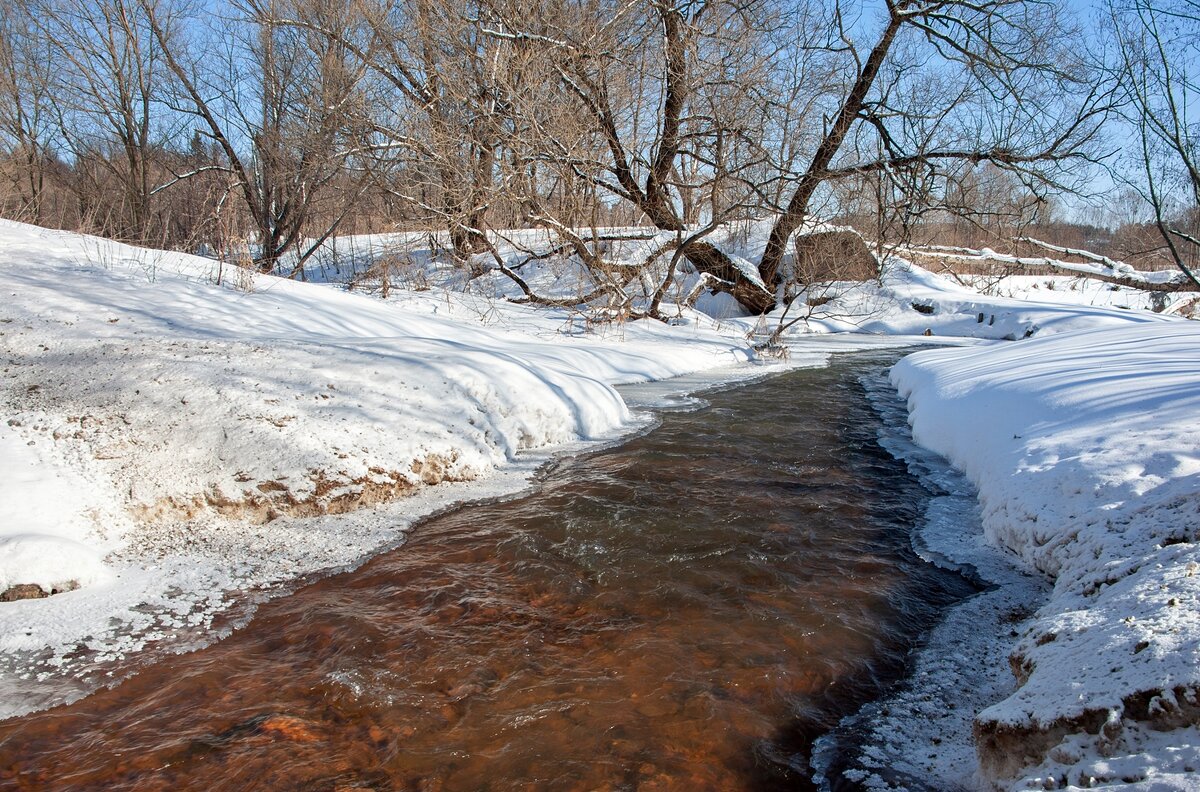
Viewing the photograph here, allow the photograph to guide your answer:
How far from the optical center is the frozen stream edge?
221cm

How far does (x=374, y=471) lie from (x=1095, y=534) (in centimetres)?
425

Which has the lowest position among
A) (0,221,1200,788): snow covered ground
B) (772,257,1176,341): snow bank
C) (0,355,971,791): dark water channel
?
(0,355,971,791): dark water channel

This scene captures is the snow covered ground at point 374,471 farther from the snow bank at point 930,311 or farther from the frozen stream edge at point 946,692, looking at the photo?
the snow bank at point 930,311

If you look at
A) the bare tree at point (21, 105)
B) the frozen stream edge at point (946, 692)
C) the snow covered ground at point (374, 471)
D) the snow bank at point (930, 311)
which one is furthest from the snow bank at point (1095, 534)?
the bare tree at point (21, 105)

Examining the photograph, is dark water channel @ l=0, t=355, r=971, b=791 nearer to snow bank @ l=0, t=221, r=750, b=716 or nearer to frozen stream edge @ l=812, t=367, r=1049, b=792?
frozen stream edge @ l=812, t=367, r=1049, b=792

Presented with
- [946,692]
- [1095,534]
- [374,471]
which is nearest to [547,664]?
[946,692]

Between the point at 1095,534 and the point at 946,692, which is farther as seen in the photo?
the point at 1095,534

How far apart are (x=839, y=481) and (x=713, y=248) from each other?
11623mm

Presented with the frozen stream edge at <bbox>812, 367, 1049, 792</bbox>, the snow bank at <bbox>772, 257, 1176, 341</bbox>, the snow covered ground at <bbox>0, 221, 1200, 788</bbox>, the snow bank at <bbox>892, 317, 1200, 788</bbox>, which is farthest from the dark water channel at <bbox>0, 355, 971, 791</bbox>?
the snow bank at <bbox>772, 257, 1176, 341</bbox>

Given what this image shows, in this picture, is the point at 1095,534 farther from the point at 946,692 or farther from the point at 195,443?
the point at 195,443

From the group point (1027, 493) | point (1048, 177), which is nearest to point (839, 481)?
point (1027, 493)

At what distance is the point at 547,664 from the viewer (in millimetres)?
2791

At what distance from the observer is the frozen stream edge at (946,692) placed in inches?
87.0

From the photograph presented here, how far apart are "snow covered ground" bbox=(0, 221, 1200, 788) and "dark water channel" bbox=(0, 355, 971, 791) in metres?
0.32
